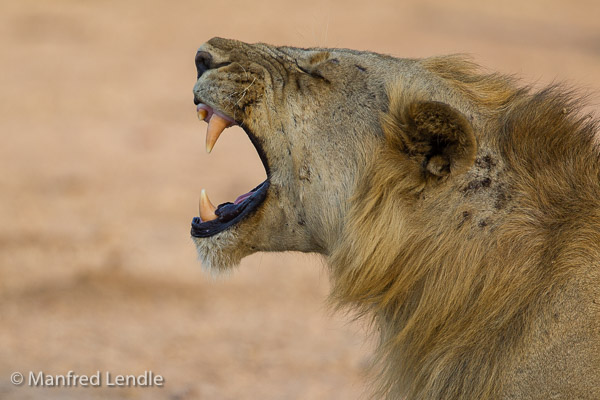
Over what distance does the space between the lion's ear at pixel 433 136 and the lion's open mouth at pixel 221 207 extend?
1.95ft

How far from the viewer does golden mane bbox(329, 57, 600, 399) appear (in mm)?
2789

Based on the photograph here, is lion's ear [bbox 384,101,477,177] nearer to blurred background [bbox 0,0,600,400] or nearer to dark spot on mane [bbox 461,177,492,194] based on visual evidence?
dark spot on mane [bbox 461,177,492,194]

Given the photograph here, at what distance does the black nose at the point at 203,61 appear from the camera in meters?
3.48

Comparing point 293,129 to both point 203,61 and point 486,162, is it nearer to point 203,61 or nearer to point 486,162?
point 203,61

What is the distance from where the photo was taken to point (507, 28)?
1817 centimetres

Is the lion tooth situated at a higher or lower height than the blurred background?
lower

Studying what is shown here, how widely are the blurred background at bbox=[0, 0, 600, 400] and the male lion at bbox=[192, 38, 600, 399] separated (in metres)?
0.46

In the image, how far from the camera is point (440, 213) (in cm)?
291

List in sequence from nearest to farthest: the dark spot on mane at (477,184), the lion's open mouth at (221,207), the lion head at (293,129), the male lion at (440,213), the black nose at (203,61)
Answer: the male lion at (440,213) < the dark spot on mane at (477,184) < the lion head at (293,129) < the lion's open mouth at (221,207) < the black nose at (203,61)

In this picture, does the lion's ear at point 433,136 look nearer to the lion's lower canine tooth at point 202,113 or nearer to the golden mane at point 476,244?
the golden mane at point 476,244

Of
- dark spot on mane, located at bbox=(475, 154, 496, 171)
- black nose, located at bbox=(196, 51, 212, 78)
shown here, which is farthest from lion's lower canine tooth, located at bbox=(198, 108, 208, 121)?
dark spot on mane, located at bbox=(475, 154, 496, 171)

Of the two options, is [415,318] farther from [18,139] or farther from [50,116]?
[50,116]

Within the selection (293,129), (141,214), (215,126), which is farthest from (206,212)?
(141,214)

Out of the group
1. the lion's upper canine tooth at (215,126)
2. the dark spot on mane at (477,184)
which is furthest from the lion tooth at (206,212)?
the dark spot on mane at (477,184)
